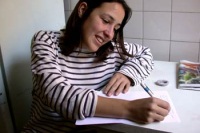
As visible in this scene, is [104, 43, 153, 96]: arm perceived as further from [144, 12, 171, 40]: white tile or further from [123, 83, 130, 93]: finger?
[144, 12, 171, 40]: white tile

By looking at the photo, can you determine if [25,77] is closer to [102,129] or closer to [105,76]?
[105,76]

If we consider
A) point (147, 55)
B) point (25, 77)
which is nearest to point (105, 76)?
point (147, 55)

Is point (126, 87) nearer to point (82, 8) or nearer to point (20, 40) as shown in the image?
point (82, 8)

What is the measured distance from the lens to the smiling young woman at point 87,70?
0.81 m

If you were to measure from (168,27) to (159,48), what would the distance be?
6.2 inches

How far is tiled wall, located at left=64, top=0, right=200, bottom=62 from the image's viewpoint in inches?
58.8

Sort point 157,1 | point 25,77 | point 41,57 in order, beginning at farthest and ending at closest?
point 157,1, point 25,77, point 41,57

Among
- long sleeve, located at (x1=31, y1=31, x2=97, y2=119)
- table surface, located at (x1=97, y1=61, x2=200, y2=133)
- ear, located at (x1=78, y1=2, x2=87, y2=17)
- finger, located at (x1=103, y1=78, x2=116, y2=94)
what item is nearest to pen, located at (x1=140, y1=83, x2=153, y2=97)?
table surface, located at (x1=97, y1=61, x2=200, y2=133)

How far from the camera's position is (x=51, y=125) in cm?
107

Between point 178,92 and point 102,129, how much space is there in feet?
1.27

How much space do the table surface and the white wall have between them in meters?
0.70

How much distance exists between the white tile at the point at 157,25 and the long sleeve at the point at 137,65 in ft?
1.40

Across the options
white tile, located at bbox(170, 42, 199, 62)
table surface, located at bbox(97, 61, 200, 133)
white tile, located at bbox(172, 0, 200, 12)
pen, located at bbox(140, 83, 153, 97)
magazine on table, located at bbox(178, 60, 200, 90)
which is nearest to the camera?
table surface, located at bbox(97, 61, 200, 133)

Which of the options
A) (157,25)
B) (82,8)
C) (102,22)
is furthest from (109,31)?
(157,25)
